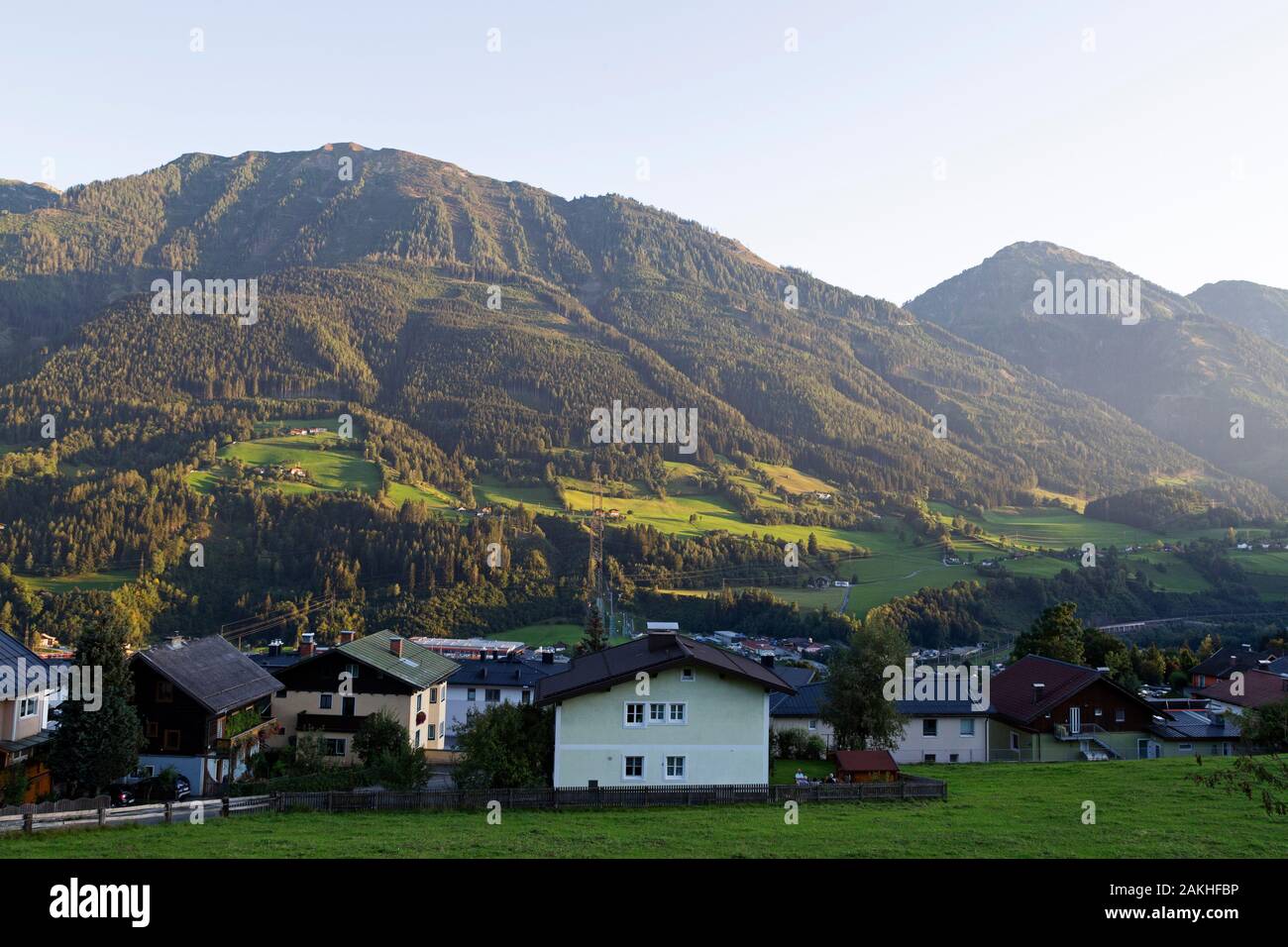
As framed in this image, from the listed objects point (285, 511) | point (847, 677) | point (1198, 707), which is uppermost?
point (285, 511)

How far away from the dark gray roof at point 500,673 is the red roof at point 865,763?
102 ft

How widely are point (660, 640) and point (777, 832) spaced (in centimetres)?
1387

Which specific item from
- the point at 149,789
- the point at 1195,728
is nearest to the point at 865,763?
A: the point at 1195,728

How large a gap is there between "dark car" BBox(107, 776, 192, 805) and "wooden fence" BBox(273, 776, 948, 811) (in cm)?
1262

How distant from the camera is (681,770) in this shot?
1398 inches

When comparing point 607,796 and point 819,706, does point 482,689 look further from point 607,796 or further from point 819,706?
point 607,796

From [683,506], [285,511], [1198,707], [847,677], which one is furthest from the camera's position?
[683,506]

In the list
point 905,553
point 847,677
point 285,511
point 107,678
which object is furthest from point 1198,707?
point 285,511
